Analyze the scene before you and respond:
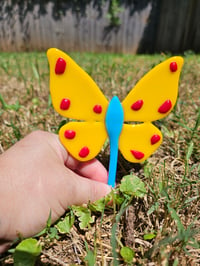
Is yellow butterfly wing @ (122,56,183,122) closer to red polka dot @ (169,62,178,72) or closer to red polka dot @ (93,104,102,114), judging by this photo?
red polka dot @ (169,62,178,72)

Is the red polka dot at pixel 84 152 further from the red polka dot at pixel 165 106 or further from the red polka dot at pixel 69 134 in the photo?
the red polka dot at pixel 165 106

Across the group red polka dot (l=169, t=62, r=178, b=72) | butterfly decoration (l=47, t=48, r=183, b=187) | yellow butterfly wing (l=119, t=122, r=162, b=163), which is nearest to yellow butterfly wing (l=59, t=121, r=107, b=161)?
butterfly decoration (l=47, t=48, r=183, b=187)

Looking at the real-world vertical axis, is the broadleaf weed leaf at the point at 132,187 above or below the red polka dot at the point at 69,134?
below

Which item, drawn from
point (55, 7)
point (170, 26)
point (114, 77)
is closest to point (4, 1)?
point (55, 7)

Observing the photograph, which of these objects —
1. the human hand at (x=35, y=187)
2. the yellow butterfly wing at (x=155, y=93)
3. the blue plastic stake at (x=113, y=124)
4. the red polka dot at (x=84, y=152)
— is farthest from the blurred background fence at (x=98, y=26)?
the human hand at (x=35, y=187)

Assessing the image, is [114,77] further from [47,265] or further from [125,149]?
[47,265]
